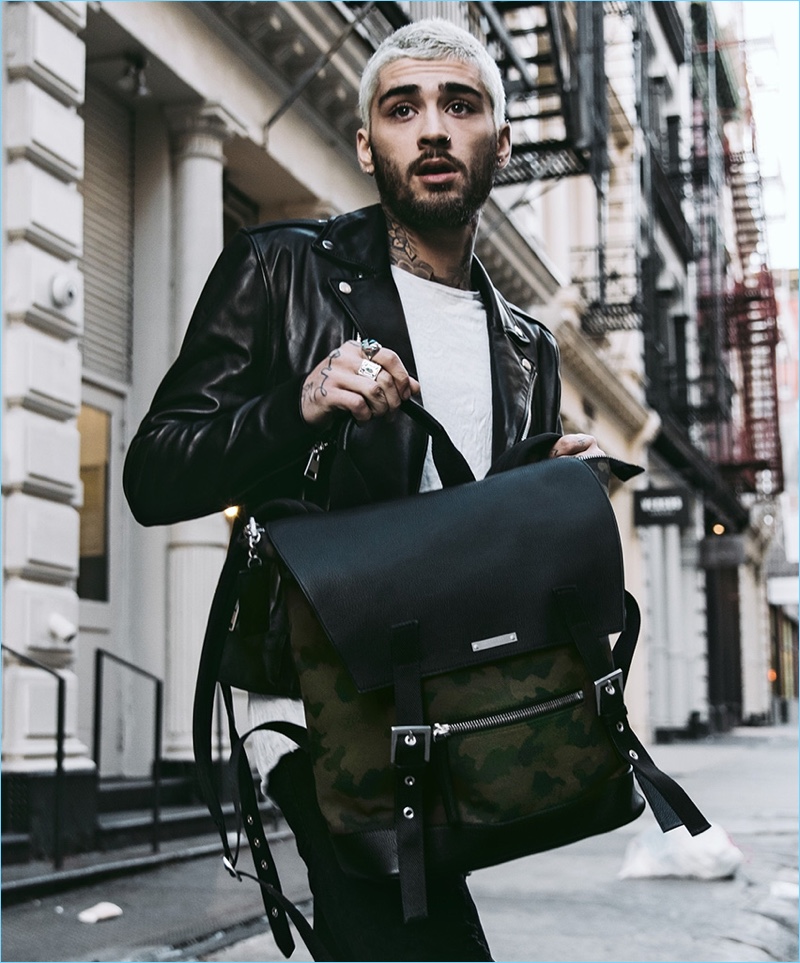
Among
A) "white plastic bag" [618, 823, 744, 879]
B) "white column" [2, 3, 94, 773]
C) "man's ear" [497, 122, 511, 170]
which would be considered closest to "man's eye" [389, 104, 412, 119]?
"man's ear" [497, 122, 511, 170]

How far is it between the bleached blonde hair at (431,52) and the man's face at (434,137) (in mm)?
12

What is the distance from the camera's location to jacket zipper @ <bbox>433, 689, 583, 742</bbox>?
5.86 feet

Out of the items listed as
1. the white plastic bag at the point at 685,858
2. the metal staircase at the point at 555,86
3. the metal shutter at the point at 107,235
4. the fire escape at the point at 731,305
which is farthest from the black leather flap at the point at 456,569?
the fire escape at the point at 731,305

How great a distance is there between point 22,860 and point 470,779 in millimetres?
6911

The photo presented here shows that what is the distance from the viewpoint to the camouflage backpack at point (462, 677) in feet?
5.84

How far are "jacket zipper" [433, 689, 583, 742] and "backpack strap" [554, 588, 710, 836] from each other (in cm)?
4

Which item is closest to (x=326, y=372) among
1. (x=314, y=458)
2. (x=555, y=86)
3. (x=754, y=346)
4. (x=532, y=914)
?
(x=314, y=458)

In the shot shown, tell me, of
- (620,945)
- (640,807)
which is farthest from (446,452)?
(620,945)

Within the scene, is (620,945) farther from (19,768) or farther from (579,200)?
(579,200)

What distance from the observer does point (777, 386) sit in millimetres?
42500

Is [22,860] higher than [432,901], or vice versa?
[432,901]

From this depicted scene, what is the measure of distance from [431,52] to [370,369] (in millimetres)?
630

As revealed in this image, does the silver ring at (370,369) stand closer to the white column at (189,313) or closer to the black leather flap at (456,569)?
the black leather flap at (456,569)

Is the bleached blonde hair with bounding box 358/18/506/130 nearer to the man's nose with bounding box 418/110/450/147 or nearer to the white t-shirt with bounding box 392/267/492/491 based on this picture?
the man's nose with bounding box 418/110/450/147
